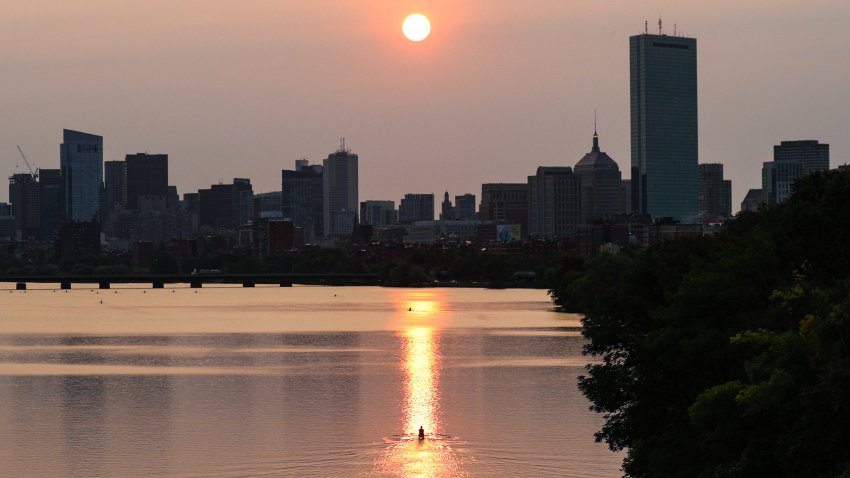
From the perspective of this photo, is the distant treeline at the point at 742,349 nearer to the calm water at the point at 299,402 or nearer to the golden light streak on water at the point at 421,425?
the calm water at the point at 299,402

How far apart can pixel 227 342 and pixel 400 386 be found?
41.1 m

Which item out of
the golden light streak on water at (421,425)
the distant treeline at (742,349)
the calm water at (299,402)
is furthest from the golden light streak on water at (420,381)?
the distant treeline at (742,349)

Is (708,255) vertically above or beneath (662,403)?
above

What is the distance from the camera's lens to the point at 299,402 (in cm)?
7606

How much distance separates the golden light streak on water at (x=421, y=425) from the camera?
5500 cm

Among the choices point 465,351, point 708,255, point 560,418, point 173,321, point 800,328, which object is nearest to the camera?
point 800,328

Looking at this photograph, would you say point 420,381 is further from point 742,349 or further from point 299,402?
point 742,349

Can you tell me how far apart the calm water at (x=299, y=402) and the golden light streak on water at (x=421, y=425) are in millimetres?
128

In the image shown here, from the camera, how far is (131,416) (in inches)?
2785

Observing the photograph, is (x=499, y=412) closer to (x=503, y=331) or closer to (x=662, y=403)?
(x=662, y=403)

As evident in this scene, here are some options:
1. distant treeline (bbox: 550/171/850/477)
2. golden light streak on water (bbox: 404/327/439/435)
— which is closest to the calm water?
golden light streak on water (bbox: 404/327/439/435)

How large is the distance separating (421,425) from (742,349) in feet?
96.4

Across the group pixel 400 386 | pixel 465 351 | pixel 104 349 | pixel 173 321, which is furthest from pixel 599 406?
pixel 173 321

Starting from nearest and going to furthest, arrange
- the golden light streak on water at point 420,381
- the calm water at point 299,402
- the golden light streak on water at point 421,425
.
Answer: the golden light streak on water at point 421,425, the calm water at point 299,402, the golden light streak on water at point 420,381
